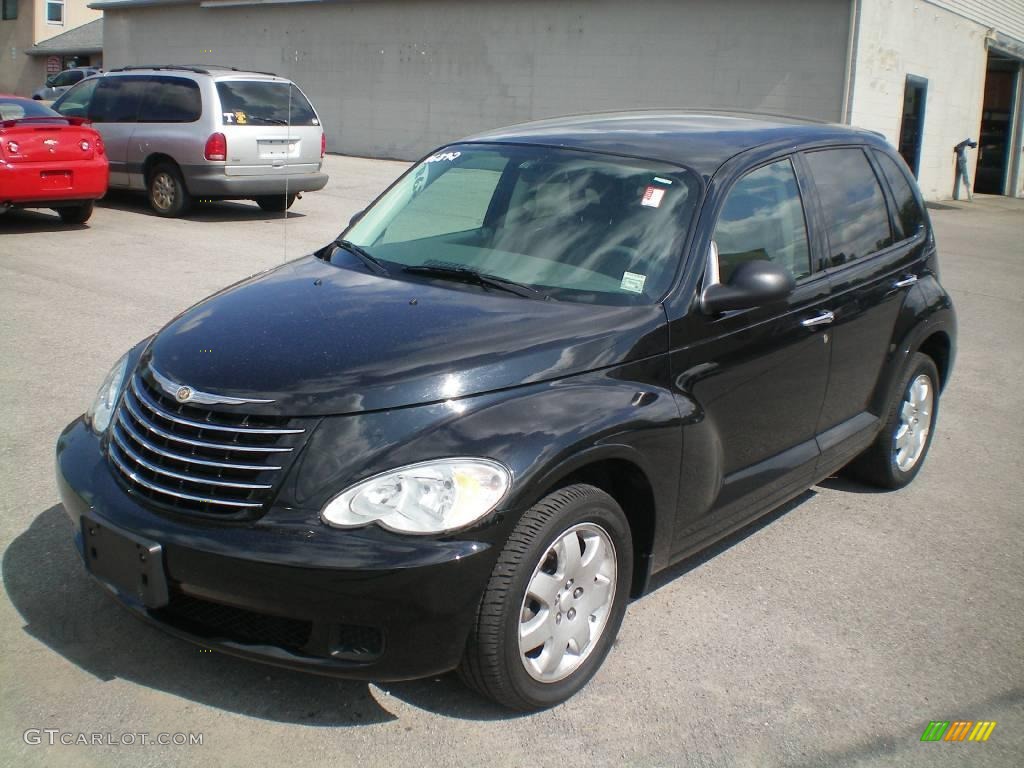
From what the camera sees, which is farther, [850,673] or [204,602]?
[850,673]

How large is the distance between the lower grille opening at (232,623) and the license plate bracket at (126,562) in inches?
2.9

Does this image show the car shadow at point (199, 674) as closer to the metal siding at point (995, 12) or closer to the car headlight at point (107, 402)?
the car headlight at point (107, 402)

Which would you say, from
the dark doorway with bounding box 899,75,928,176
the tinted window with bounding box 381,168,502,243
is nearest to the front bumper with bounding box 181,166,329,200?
the tinted window with bounding box 381,168,502,243

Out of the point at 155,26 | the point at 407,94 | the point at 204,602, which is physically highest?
the point at 155,26

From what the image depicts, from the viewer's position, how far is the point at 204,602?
321 centimetres

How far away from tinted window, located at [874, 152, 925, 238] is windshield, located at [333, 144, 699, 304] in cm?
181

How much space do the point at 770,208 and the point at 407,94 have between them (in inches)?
900

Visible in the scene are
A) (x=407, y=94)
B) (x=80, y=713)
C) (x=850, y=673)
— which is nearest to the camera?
(x=80, y=713)

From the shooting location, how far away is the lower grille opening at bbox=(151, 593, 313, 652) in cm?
311

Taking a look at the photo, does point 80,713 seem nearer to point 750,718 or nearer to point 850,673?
point 750,718

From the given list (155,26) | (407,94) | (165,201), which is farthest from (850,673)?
(155,26)

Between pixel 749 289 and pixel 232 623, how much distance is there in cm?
211

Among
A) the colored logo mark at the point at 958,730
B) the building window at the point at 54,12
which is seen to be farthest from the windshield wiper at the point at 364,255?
the building window at the point at 54,12

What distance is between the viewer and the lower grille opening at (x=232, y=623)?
10.2 ft
